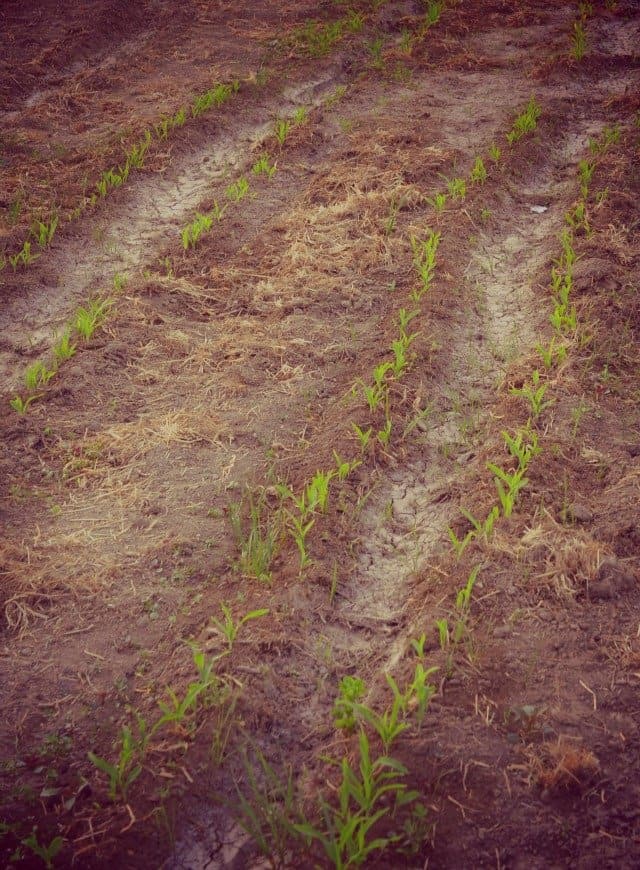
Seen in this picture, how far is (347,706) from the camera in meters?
2.61

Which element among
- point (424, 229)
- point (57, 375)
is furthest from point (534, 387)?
point (57, 375)

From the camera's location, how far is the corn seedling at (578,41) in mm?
8852

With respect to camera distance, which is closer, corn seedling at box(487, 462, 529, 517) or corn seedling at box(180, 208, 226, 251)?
corn seedling at box(487, 462, 529, 517)

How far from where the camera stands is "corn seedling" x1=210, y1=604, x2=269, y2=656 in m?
2.79

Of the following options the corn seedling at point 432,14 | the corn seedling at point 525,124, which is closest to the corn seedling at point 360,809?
the corn seedling at point 525,124

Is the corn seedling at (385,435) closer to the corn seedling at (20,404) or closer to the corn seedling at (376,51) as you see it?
the corn seedling at (20,404)

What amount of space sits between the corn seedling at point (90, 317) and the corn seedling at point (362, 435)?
6.58 feet

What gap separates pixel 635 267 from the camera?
17.4 feet

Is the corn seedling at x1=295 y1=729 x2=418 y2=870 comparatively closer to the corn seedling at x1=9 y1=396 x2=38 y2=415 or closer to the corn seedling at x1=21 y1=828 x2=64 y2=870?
the corn seedling at x1=21 y1=828 x2=64 y2=870

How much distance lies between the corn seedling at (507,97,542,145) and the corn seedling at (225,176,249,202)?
2.66 meters

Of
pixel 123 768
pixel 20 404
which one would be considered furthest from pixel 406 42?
pixel 123 768

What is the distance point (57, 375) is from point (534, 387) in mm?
2984

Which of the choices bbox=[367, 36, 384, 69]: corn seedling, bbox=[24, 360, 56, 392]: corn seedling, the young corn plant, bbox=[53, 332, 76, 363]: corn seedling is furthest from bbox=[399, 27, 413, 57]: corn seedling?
bbox=[24, 360, 56, 392]: corn seedling

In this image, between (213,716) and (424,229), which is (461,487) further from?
(424,229)
